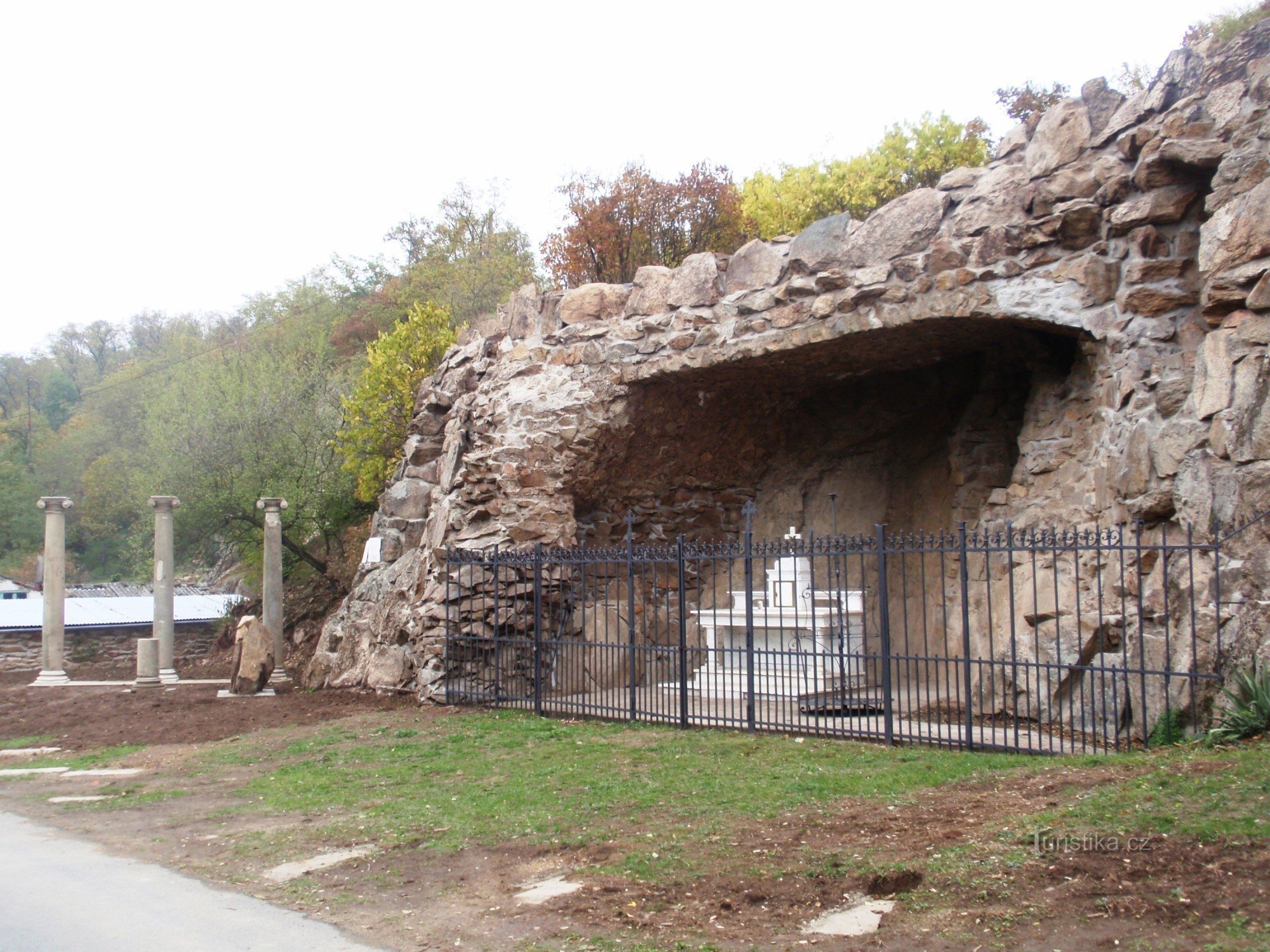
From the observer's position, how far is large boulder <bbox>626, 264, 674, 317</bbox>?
12.1m

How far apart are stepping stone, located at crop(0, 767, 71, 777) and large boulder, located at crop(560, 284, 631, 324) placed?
7.41m

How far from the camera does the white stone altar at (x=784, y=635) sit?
10227mm

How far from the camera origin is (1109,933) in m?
3.63

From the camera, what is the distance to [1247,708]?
20.4 feet

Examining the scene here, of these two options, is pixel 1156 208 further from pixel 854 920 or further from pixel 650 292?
pixel 854 920

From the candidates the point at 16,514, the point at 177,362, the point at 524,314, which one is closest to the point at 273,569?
the point at 524,314

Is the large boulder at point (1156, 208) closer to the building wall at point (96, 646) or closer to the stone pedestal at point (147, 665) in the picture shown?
the stone pedestal at point (147, 665)

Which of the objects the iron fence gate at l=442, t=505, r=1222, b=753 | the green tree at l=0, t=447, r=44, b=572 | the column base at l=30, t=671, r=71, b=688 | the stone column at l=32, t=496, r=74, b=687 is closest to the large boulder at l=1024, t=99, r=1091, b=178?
the iron fence gate at l=442, t=505, r=1222, b=753

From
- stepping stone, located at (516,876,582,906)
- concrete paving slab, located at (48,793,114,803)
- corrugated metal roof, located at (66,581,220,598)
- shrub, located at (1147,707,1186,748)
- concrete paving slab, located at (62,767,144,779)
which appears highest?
corrugated metal roof, located at (66,581,220,598)

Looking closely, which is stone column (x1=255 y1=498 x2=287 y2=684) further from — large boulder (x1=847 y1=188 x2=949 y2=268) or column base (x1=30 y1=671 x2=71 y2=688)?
large boulder (x1=847 y1=188 x2=949 y2=268)

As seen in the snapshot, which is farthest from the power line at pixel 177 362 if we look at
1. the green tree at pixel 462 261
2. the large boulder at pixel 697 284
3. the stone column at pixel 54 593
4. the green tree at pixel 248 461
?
the large boulder at pixel 697 284

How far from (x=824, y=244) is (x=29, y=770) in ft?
31.0

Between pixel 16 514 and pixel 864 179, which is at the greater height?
pixel 864 179

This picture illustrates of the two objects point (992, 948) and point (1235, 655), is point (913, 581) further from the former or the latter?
point (992, 948)
